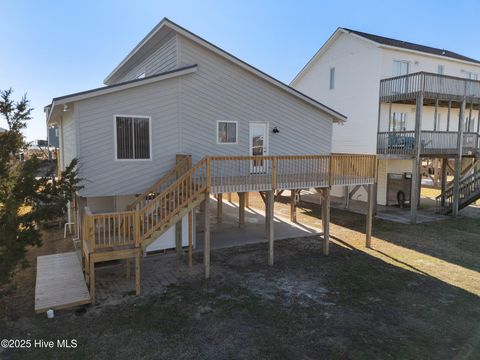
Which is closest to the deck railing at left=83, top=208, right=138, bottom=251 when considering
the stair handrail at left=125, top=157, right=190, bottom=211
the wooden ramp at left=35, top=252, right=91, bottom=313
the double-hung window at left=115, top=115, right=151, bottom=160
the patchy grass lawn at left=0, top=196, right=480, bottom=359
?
the wooden ramp at left=35, top=252, right=91, bottom=313

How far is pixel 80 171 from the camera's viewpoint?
9492mm

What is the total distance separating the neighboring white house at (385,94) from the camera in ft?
57.4

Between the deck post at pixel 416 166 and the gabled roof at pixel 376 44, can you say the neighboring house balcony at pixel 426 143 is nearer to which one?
the deck post at pixel 416 166

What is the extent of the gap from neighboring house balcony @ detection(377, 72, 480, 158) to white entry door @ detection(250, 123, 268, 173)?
8227mm

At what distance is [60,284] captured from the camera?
8578 mm

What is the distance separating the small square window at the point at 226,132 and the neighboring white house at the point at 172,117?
4cm

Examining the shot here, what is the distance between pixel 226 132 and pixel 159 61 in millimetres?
3688

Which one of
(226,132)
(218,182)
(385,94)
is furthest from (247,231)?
(385,94)

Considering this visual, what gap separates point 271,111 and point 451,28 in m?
24.2

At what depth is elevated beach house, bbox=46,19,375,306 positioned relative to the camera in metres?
9.22

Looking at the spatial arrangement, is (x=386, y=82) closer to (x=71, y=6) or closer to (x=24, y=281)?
(x=71, y=6)

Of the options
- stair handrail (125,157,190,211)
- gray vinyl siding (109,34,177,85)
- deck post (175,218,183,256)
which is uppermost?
gray vinyl siding (109,34,177,85)

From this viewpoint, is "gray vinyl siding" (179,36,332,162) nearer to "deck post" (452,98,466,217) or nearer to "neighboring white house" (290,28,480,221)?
"neighboring white house" (290,28,480,221)

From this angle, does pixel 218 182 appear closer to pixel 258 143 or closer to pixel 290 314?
pixel 258 143
